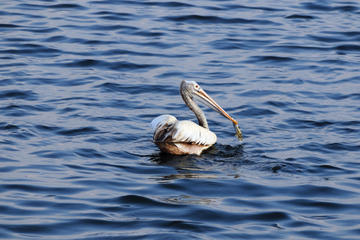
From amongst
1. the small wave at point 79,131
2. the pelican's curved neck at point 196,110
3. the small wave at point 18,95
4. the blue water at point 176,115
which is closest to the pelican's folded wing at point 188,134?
the blue water at point 176,115

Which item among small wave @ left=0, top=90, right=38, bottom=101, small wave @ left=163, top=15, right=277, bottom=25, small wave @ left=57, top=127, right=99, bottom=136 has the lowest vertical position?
small wave @ left=57, top=127, right=99, bottom=136

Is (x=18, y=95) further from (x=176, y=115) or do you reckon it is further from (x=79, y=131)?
(x=176, y=115)

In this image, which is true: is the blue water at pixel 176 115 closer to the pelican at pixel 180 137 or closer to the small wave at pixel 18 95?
the small wave at pixel 18 95

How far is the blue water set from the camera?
25.1ft

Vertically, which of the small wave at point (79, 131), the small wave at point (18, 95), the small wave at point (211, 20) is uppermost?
the small wave at point (211, 20)

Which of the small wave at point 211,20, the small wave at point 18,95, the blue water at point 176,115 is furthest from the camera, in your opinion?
the small wave at point 211,20

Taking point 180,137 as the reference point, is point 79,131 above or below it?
below

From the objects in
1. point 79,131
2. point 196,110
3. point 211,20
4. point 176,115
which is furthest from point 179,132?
point 211,20

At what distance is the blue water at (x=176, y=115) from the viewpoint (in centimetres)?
764

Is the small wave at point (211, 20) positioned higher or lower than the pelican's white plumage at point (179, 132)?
higher

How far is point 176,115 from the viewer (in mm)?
11938

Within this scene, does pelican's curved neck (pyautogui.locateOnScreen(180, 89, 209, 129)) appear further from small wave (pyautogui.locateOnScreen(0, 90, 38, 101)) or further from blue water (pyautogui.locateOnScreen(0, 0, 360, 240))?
small wave (pyautogui.locateOnScreen(0, 90, 38, 101))

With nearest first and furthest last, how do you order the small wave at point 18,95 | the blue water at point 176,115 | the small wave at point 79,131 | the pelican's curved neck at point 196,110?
1. the blue water at point 176,115
2. the small wave at point 79,131
3. the pelican's curved neck at point 196,110
4. the small wave at point 18,95

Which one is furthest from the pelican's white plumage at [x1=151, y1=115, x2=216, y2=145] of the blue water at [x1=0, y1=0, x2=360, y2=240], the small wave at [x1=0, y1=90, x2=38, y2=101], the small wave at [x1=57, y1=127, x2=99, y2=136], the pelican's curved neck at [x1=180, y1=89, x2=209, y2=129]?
the small wave at [x1=0, y1=90, x2=38, y2=101]
